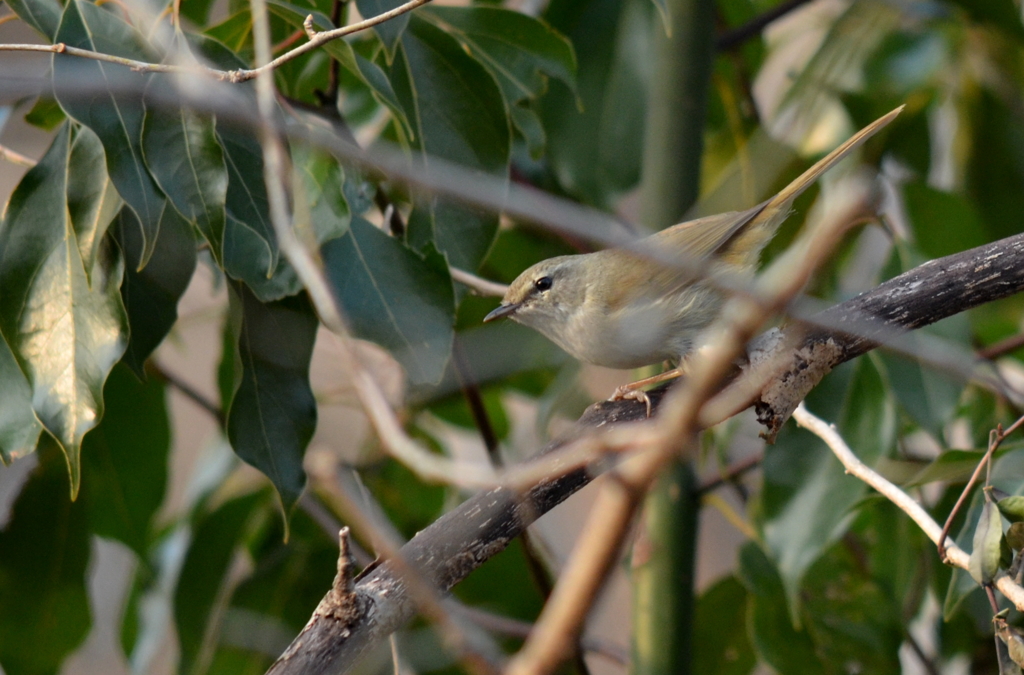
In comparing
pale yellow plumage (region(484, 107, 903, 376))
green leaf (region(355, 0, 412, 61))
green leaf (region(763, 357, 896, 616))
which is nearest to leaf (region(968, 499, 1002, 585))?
green leaf (region(763, 357, 896, 616))

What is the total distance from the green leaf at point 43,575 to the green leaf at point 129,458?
75 millimetres

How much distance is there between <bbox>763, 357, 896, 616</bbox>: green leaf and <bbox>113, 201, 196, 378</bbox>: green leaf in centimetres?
104

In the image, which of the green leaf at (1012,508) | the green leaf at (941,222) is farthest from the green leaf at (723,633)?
the green leaf at (1012,508)

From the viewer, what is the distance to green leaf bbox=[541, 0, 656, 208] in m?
1.93

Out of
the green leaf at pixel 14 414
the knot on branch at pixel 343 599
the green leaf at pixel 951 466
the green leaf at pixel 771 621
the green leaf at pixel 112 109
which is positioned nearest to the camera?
→ the knot on branch at pixel 343 599

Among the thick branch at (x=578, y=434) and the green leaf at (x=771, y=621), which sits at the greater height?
the thick branch at (x=578, y=434)

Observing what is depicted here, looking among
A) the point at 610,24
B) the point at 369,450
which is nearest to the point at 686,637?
the point at 369,450

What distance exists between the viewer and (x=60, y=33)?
3.56 feet

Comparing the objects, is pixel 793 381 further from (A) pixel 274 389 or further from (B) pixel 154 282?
(B) pixel 154 282

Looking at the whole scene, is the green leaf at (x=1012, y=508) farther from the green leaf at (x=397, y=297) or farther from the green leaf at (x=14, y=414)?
the green leaf at (x=14, y=414)

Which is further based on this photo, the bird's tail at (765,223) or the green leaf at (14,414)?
the bird's tail at (765,223)

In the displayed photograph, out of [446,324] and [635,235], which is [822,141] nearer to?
[635,235]

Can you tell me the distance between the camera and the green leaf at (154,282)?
1.24 meters

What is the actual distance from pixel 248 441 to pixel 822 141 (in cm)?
159
